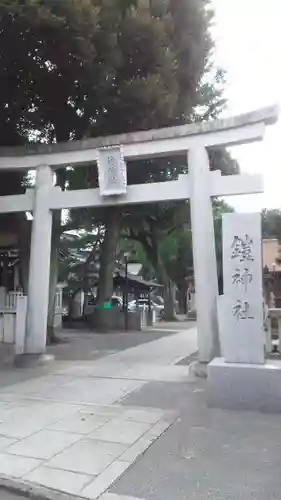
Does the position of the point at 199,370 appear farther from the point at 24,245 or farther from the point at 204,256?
the point at 24,245

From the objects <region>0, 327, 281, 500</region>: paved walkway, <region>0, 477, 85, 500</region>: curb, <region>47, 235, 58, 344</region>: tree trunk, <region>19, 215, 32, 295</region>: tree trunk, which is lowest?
<region>0, 477, 85, 500</region>: curb

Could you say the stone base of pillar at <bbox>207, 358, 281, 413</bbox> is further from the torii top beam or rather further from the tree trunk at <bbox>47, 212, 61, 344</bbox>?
the tree trunk at <bbox>47, 212, 61, 344</bbox>

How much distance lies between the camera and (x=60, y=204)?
10344mm

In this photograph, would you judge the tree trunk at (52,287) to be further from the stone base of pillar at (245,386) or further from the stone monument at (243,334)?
the stone base of pillar at (245,386)

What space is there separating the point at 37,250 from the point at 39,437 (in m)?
5.74

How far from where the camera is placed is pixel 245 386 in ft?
20.7

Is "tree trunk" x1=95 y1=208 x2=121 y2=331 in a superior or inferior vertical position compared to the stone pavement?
superior

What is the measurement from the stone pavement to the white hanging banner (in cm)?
367

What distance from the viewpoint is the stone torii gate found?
28.9 feet

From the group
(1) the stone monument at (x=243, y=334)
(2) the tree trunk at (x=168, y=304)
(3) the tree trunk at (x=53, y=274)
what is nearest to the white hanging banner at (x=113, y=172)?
(1) the stone monument at (x=243, y=334)

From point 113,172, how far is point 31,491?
6.93 metres

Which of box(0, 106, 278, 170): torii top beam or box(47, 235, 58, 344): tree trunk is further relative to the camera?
box(47, 235, 58, 344): tree trunk

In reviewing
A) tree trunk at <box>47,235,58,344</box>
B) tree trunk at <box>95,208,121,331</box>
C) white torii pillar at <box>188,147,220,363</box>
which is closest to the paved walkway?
white torii pillar at <box>188,147,220,363</box>

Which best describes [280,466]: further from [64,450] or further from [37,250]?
[37,250]
